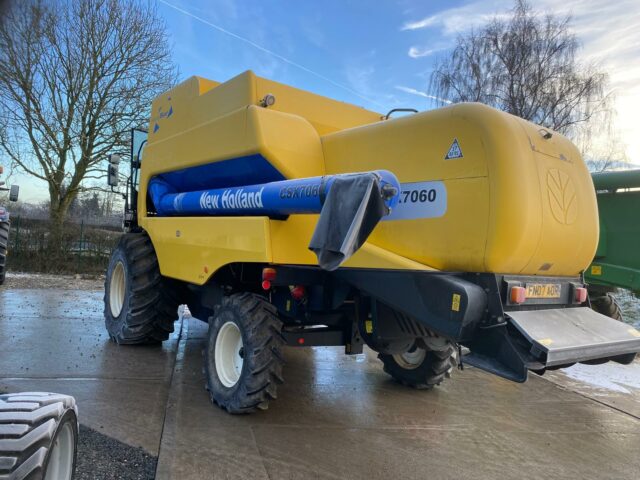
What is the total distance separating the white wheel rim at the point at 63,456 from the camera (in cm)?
208

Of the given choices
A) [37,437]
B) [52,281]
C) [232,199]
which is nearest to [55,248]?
[52,281]

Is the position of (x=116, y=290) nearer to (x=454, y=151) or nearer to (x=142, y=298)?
(x=142, y=298)

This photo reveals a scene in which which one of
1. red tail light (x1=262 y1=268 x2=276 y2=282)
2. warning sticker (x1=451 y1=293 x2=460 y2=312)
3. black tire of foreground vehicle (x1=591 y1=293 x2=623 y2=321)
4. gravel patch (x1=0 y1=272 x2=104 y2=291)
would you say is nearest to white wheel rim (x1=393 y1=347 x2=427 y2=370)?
red tail light (x1=262 y1=268 x2=276 y2=282)

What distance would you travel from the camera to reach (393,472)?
331cm

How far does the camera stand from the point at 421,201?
137 inches

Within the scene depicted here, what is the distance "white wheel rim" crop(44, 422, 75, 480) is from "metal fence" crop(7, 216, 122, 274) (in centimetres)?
1408

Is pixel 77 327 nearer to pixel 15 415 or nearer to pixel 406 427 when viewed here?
pixel 406 427

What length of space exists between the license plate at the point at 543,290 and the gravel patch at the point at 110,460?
265 centimetres

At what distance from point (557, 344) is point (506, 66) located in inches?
723

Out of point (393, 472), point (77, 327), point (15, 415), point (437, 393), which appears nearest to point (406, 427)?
point (393, 472)

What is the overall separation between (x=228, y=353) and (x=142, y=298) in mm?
1812

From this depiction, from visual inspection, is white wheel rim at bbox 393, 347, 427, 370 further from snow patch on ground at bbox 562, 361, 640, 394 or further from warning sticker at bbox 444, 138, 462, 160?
warning sticker at bbox 444, 138, 462, 160

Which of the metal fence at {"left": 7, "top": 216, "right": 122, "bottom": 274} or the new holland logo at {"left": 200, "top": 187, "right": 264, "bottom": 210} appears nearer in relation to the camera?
the new holland logo at {"left": 200, "top": 187, "right": 264, "bottom": 210}

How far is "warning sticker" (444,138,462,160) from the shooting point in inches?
130
